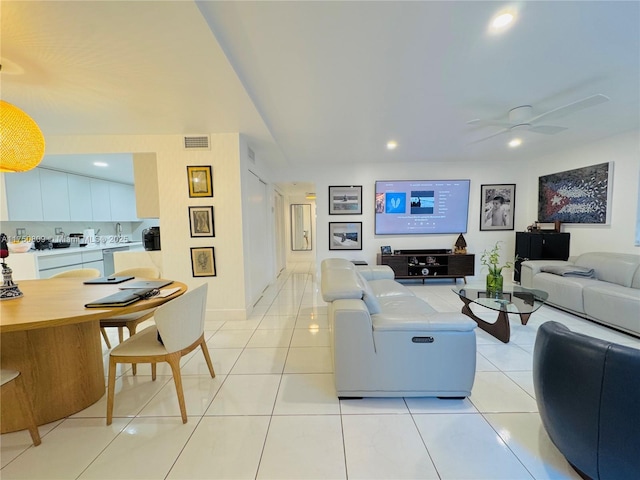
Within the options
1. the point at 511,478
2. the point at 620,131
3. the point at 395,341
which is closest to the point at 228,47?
the point at 395,341

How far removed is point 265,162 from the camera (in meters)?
4.64

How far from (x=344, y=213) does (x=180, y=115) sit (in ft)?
11.2

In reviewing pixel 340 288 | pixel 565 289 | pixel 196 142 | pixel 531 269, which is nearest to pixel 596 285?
pixel 565 289

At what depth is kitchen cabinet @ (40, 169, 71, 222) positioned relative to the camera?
161 inches

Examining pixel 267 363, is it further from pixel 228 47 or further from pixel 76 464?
pixel 228 47

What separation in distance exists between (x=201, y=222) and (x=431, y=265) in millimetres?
4205

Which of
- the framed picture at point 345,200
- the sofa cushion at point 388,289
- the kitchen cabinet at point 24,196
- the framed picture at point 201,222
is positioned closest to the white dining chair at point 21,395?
the framed picture at point 201,222

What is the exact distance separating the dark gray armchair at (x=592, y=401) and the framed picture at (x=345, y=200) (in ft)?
13.7

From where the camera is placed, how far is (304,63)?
75.2 inches

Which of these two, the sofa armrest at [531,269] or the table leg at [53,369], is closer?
the table leg at [53,369]

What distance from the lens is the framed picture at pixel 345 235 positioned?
5.29 meters

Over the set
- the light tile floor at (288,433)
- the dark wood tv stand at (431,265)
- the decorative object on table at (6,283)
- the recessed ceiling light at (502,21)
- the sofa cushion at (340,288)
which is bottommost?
the light tile floor at (288,433)

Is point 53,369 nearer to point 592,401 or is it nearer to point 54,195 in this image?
point 592,401

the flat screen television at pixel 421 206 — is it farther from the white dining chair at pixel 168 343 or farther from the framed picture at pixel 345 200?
the white dining chair at pixel 168 343
